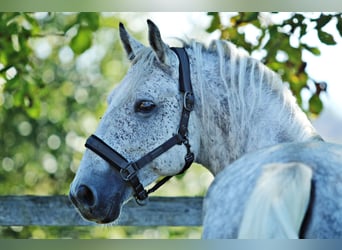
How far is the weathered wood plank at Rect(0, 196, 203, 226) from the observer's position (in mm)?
2467

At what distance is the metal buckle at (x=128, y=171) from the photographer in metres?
1.78

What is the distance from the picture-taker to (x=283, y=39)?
2.90m

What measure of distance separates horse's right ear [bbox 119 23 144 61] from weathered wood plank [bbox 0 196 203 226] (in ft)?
2.35

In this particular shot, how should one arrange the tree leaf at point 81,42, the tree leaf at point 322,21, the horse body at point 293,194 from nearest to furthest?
the horse body at point 293,194 < the tree leaf at point 322,21 < the tree leaf at point 81,42

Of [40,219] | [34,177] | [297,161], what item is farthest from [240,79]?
[34,177]

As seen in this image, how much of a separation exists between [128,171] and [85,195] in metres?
0.14

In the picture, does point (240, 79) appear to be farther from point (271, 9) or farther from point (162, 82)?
point (271, 9)

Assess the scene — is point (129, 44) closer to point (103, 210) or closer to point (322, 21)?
point (103, 210)

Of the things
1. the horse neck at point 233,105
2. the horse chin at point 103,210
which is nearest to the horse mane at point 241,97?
the horse neck at point 233,105

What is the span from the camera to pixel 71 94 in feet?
21.5

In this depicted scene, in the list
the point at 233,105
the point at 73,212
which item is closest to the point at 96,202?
the point at 233,105

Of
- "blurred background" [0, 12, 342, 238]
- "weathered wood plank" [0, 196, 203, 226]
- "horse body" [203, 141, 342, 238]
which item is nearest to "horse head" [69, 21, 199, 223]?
"horse body" [203, 141, 342, 238]

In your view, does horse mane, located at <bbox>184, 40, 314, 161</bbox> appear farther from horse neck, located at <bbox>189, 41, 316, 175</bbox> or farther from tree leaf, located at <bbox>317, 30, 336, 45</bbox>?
tree leaf, located at <bbox>317, 30, 336, 45</bbox>

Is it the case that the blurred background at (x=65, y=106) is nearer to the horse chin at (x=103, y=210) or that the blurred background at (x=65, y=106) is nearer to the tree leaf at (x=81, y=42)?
the tree leaf at (x=81, y=42)
